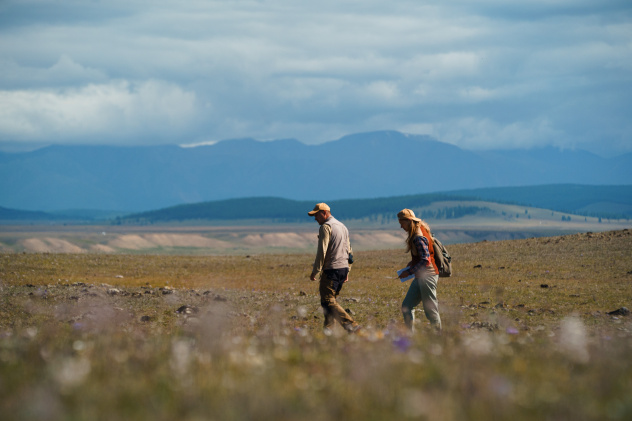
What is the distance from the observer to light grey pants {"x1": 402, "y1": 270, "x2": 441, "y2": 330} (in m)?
13.4

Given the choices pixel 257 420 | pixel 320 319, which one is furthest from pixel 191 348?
pixel 320 319

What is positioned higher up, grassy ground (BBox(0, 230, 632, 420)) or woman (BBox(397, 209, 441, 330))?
woman (BBox(397, 209, 441, 330))

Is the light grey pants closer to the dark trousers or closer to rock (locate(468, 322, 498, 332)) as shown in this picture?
the dark trousers

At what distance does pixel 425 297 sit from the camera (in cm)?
1345

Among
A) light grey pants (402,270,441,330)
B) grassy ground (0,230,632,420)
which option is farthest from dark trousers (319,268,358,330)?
grassy ground (0,230,632,420)

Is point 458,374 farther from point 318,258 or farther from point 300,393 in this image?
point 318,258

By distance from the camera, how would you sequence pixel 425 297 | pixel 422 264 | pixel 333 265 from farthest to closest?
pixel 333 265 → pixel 425 297 → pixel 422 264

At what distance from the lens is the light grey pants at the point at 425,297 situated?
526 inches

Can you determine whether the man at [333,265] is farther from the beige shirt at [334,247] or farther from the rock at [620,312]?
the rock at [620,312]

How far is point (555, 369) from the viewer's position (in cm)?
746

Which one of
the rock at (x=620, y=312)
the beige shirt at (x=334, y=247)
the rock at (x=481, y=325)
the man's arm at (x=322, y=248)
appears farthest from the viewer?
the rock at (x=620, y=312)

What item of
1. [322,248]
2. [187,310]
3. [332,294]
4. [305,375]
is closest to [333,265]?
[322,248]

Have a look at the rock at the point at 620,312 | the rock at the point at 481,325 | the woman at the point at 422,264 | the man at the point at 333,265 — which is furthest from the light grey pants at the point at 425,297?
the rock at the point at 620,312

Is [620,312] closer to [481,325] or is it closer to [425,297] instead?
[481,325]
